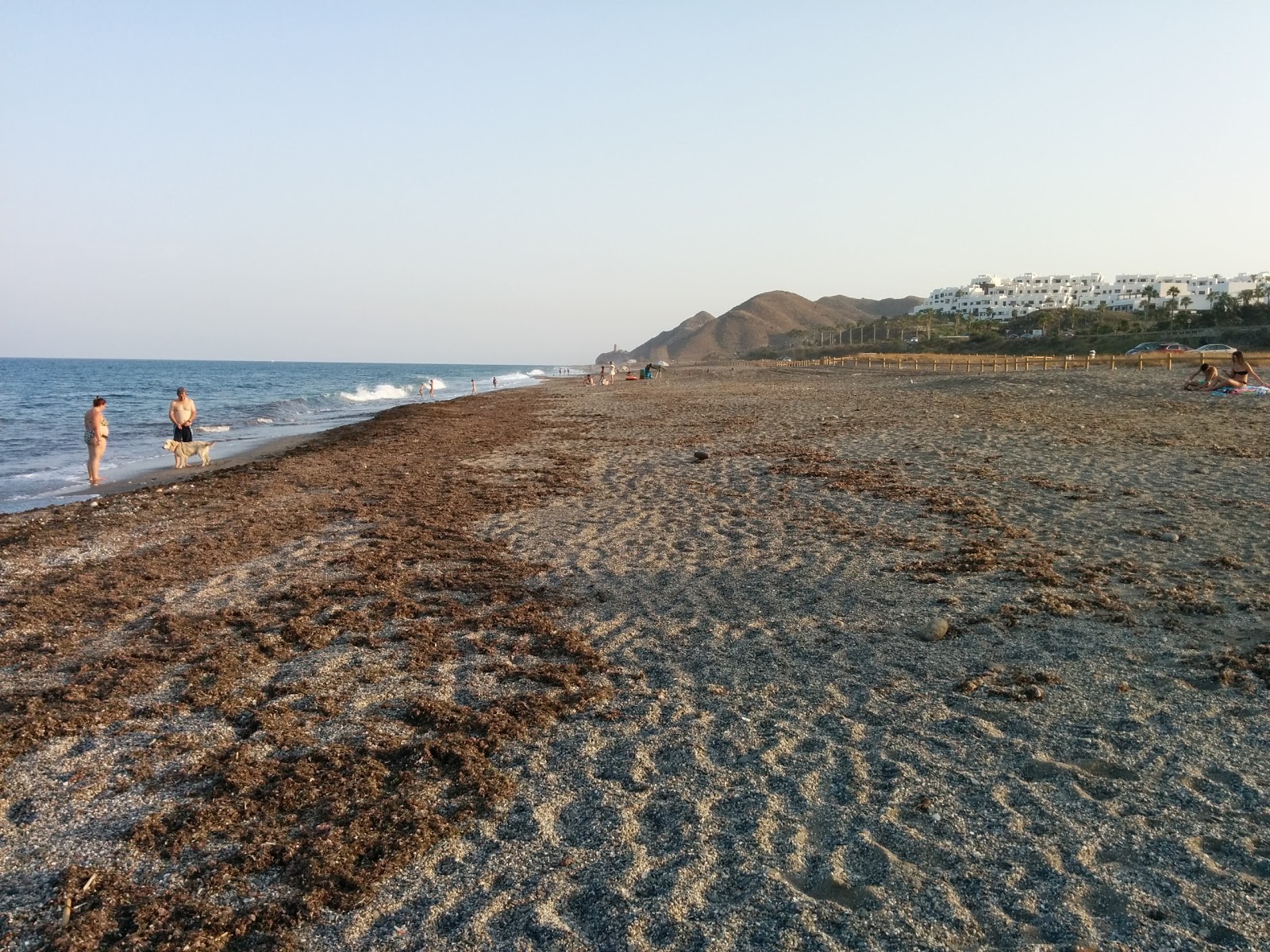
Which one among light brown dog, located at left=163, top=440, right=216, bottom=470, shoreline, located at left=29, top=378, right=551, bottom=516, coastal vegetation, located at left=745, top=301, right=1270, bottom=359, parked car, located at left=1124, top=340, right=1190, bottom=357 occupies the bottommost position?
shoreline, located at left=29, top=378, right=551, bottom=516

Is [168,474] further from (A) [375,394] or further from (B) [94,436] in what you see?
(A) [375,394]

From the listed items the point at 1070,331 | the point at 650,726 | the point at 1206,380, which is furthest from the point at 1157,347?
the point at 650,726

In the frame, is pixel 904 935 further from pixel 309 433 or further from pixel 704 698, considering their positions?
pixel 309 433

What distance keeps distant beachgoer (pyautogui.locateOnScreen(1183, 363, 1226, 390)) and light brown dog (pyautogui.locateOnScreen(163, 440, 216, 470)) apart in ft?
81.9

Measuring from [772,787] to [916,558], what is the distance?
4115 mm

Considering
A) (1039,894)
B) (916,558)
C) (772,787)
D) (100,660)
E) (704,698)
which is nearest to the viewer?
(1039,894)

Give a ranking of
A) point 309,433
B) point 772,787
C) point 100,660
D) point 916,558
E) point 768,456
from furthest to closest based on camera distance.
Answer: point 309,433 → point 768,456 → point 916,558 → point 100,660 → point 772,787

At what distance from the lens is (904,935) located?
2607 millimetres

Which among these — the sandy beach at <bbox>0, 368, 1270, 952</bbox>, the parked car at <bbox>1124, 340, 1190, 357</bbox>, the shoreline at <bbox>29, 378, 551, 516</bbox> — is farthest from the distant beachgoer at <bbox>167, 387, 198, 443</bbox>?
the parked car at <bbox>1124, 340, 1190, 357</bbox>

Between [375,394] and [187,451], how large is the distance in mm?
35510

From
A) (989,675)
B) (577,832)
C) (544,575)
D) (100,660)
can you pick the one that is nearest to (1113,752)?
(989,675)

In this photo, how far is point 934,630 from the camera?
17.5ft

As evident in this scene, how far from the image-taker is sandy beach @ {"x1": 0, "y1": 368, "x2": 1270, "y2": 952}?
9.12 feet

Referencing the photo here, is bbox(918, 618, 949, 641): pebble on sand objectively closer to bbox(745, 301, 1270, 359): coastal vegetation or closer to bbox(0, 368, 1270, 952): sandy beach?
bbox(0, 368, 1270, 952): sandy beach
